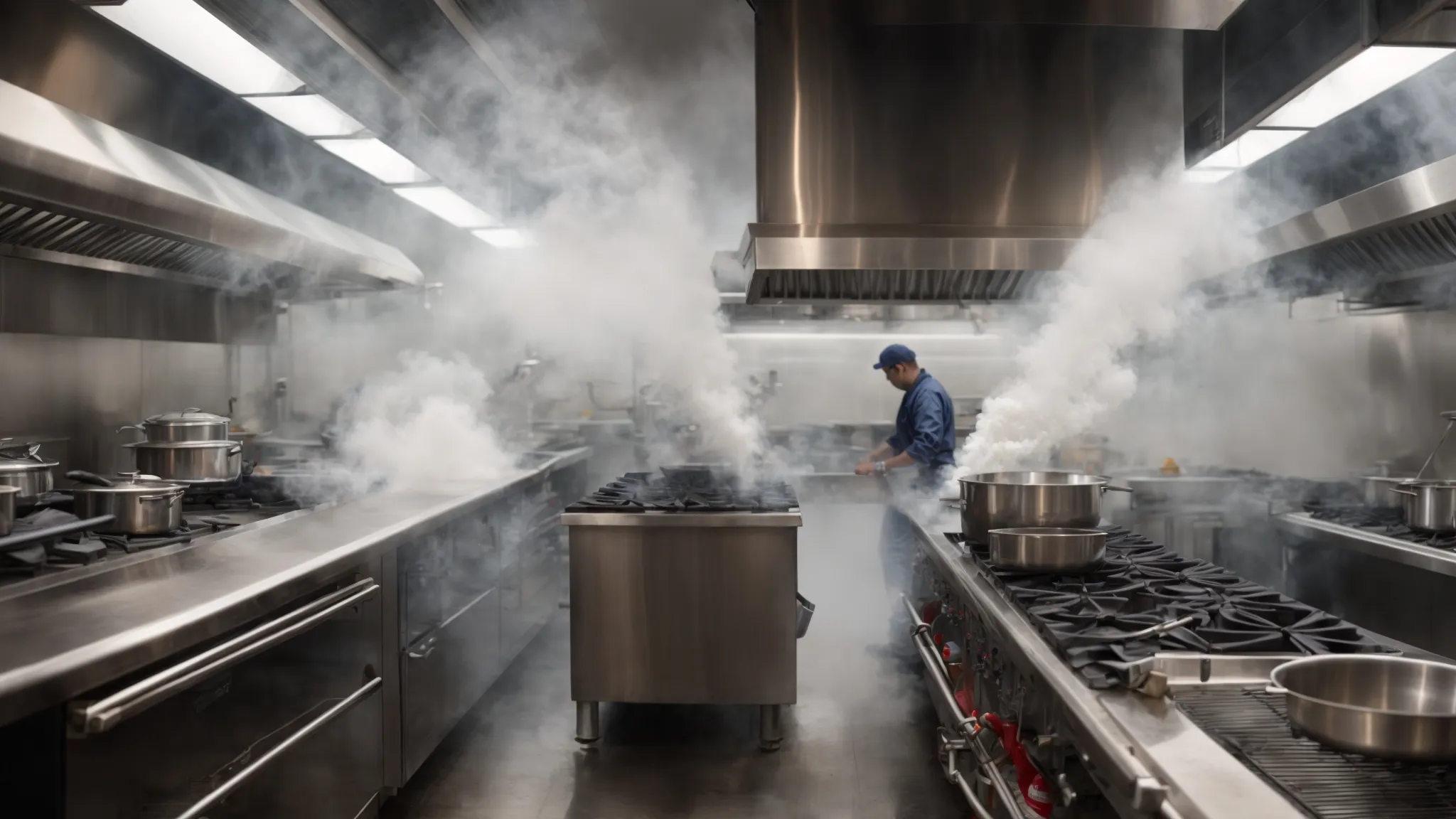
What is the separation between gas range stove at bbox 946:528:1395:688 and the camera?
1639 mm

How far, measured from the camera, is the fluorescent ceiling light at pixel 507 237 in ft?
18.7

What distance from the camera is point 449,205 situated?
479cm

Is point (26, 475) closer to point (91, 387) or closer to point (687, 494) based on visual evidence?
point (91, 387)

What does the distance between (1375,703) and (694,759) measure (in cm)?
242

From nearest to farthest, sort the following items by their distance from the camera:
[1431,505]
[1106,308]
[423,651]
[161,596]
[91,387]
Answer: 1. [161,596]
2. [423,651]
3. [1431,505]
4. [91,387]
5. [1106,308]

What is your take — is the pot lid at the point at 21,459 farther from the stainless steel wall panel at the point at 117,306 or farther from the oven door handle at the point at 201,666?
the oven door handle at the point at 201,666

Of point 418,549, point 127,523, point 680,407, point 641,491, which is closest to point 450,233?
point 680,407

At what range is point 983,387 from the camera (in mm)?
7688

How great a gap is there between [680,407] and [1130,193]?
7.91 ft

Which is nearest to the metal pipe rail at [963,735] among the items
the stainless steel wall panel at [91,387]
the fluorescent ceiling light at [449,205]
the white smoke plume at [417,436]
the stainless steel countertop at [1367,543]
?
the stainless steel countertop at [1367,543]

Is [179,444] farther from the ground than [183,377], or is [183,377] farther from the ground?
[183,377]

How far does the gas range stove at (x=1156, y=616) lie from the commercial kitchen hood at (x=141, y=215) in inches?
→ 97.0

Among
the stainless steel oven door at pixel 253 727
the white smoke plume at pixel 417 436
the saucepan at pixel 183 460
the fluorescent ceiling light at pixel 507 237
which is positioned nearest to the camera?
the stainless steel oven door at pixel 253 727

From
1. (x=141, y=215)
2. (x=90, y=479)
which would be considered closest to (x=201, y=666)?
(x=90, y=479)
